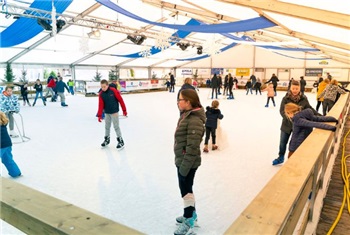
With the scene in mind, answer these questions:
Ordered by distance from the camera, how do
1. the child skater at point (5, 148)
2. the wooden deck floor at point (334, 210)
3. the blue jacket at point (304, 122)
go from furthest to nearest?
the child skater at point (5, 148)
the blue jacket at point (304, 122)
the wooden deck floor at point (334, 210)

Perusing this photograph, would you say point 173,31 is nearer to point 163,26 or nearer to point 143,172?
point 163,26

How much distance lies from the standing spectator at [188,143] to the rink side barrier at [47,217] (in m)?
1.21

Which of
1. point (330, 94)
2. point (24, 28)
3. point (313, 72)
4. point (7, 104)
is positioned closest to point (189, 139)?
point (7, 104)

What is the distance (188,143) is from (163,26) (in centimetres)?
638

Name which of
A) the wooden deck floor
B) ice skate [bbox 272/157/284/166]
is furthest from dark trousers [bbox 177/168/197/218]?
ice skate [bbox 272/157/284/166]

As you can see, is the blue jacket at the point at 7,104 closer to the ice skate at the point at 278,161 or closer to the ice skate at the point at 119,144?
the ice skate at the point at 119,144

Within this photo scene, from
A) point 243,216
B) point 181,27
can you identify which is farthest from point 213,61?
point 243,216

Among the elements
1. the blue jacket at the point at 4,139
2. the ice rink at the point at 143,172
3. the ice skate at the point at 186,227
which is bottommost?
the ice rink at the point at 143,172

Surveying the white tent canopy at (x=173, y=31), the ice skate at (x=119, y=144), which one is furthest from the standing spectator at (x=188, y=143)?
the ice skate at (x=119, y=144)

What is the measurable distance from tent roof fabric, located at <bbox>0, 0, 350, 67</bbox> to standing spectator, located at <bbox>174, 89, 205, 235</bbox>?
87.3 inches

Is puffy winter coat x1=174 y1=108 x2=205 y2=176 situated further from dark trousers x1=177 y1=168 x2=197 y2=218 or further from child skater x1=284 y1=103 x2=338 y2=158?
child skater x1=284 y1=103 x2=338 y2=158

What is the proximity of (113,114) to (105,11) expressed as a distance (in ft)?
26.8

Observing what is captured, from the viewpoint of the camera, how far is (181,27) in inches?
293

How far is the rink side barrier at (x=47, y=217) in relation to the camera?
742 millimetres
